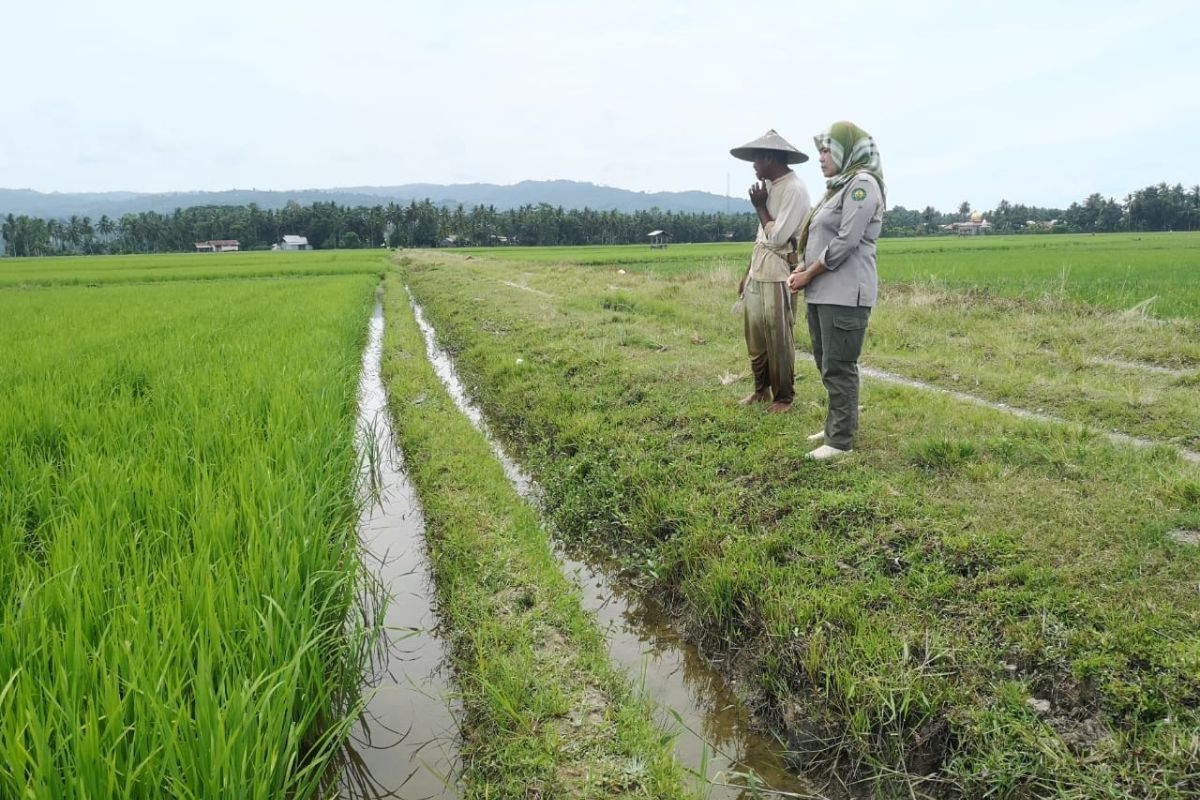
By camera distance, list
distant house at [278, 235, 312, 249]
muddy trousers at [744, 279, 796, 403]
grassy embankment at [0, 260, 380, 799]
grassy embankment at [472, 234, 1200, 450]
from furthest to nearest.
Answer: distant house at [278, 235, 312, 249]
grassy embankment at [472, 234, 1200, 450]
muddy trousers at [744, 279, 796, 403]
grassy embankment at [0, 260, 380, 799]

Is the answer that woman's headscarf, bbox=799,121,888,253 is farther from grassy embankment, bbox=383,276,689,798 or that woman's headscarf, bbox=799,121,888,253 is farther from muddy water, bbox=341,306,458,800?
muddy water, bbox=341,306,458,800

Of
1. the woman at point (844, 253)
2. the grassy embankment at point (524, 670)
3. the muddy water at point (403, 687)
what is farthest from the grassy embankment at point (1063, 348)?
the muddy water at point (403, 687)

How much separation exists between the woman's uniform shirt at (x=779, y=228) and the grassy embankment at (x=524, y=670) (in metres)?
2.32

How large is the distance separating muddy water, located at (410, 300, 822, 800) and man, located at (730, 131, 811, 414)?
2.09 m

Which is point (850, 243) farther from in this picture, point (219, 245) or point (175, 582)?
point (219, 245)

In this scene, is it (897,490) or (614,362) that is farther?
(614,362)

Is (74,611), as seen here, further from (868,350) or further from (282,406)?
(868,350)

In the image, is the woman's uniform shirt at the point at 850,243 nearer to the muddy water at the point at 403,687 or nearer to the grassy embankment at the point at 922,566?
the grassy embankment at the point at 922,566

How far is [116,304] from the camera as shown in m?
12.7

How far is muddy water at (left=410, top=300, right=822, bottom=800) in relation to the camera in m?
2.26

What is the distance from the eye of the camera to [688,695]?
2713 millimetres

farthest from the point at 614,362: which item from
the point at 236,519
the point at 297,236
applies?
the point at 297,236

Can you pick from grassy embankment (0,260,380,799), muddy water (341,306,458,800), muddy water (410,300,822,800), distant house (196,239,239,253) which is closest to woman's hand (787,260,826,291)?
muddy water (410,300,822,800)

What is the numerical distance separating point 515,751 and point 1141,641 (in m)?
2.10
